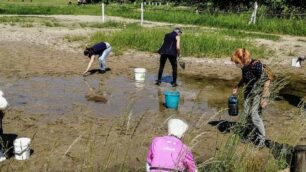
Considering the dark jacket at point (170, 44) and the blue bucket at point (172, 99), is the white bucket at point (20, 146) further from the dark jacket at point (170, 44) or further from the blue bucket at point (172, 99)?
the dark jacket at point (170, 44)

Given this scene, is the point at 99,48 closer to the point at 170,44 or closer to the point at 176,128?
the point at 170,44

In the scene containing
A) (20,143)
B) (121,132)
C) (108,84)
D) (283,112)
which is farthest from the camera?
(108,84)

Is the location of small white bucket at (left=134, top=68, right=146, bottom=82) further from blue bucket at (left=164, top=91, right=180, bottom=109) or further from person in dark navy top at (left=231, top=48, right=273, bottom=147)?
person in dark navy top at (left=231, top=48, right=273, bottom=147)

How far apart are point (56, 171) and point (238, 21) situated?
972 inches

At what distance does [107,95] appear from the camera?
12055 mm

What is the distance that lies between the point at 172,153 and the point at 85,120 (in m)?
5.18

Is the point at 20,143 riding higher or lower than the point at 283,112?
higher

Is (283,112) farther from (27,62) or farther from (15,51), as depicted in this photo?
(15,51)

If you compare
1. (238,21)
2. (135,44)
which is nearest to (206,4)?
(238,21)

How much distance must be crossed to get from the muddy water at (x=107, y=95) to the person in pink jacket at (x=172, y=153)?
4.78 meters

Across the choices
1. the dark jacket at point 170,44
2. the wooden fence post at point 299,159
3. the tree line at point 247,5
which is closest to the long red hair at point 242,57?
the wooden fence post at point 299,159

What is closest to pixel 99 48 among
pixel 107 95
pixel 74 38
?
pixel 107 95

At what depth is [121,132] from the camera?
8.59 meters

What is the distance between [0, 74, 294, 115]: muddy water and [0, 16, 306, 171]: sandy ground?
1.58 feet
